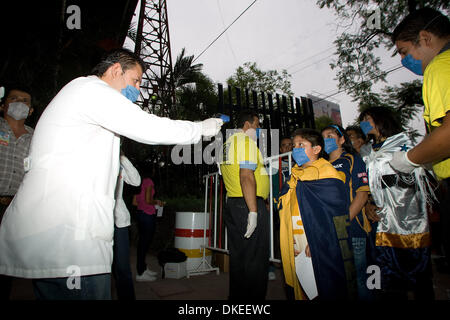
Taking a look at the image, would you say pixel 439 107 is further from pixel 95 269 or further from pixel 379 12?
pixel 379 12

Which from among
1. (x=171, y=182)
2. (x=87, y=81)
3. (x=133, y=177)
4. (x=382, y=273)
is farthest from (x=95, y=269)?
(x=171, y=182)

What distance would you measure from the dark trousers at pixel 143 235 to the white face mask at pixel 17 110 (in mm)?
2244

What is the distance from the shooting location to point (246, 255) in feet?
7.52

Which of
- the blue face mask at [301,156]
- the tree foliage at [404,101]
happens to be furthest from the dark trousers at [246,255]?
the tree foliage at [404,101]

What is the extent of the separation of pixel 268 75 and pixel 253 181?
71.6ft

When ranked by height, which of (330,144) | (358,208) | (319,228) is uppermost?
(330,144)

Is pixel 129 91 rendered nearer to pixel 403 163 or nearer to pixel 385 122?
pixel 403 163

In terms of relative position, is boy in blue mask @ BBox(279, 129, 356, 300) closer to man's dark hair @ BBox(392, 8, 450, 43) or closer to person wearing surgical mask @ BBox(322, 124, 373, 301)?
person wearing surgical mask @ BBox(322, 124, 373, 301)

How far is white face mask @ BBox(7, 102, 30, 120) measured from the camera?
7.71ft

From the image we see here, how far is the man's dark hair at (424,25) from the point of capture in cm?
127

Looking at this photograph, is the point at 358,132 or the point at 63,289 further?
the point at 358,132

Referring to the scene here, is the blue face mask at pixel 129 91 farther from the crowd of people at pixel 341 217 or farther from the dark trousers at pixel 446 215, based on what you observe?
the dark trousers at pixel 446 215

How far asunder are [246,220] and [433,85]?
175 cm

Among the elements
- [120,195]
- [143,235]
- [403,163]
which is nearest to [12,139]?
[120,195]
